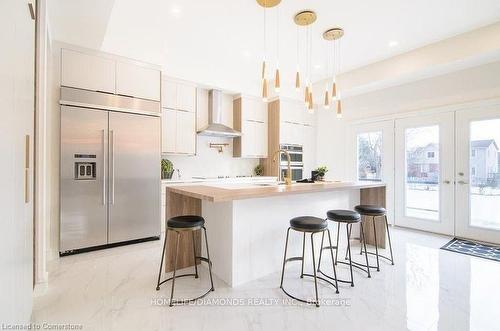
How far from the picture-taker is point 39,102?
2287mm

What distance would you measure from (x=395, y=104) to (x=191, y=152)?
402cm

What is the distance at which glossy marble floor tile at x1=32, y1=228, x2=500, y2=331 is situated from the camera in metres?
1.85

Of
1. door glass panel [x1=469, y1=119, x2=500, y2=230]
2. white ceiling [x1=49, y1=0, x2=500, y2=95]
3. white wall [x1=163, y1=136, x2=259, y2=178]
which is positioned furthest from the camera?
white wall [x1=163, y1=136, x2=259, y2=178]

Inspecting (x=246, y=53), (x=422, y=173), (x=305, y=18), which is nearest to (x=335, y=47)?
(x=305, y=18)

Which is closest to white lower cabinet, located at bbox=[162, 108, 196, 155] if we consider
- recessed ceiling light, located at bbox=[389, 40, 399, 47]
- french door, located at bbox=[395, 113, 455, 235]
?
recessed ceiling light, located at bbox=[389, 40, 399, 47]

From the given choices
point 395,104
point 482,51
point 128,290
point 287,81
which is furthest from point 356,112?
point 128,290

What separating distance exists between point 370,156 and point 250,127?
2.63m

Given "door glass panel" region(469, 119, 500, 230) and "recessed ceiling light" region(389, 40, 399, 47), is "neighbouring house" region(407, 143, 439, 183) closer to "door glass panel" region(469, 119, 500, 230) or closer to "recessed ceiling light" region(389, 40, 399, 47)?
"door glass panel" region(469, 119, 500, 230)

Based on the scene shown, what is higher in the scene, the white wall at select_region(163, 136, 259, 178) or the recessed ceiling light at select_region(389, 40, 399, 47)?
the recessed ceiling light at select_region(389, 40, 399, 47)

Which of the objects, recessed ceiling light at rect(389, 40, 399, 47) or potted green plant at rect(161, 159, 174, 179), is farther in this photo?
potted green plant at rect(161, 159, 174, 179)

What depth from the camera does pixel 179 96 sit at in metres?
4.46

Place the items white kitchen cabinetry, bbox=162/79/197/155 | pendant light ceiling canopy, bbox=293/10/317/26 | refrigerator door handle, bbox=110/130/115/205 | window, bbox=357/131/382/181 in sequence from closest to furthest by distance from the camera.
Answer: pendant light ceiling canopy, bbox=293/10/317/26 < refrigerator door handle, bbox=110/130/115/205 < white kitchen cabinetry, bbox=162/79/197/155 < window, bbox=357/131/382/181

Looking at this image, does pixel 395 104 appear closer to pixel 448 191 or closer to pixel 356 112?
pixel 356 112

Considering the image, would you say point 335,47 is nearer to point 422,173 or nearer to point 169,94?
point 422,173
